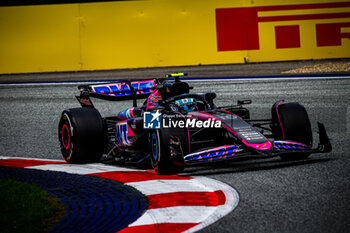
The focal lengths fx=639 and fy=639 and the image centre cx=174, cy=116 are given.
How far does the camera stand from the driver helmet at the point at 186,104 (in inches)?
320

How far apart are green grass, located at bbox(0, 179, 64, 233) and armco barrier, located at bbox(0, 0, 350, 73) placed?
48.4 ft

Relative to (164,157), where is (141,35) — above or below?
above

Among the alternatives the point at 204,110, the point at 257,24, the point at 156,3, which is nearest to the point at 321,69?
the point at 257,24

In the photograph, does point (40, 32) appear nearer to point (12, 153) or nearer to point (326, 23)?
point (326, 23)

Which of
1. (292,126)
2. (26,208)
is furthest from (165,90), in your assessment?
(26,208)

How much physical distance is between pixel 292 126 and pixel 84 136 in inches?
103

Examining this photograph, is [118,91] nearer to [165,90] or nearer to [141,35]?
[165,90]

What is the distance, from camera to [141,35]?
21.1 metres

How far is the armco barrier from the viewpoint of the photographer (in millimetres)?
20578

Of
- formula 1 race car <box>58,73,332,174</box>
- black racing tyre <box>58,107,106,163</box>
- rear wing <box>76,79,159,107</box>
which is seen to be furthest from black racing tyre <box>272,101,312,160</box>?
black racing tyre <box>58,107,106,163</box>

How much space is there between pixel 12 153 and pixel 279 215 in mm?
5384

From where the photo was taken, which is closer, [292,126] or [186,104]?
[292,126]

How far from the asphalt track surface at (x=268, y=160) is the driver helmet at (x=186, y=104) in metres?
0.93

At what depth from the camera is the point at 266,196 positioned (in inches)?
228
